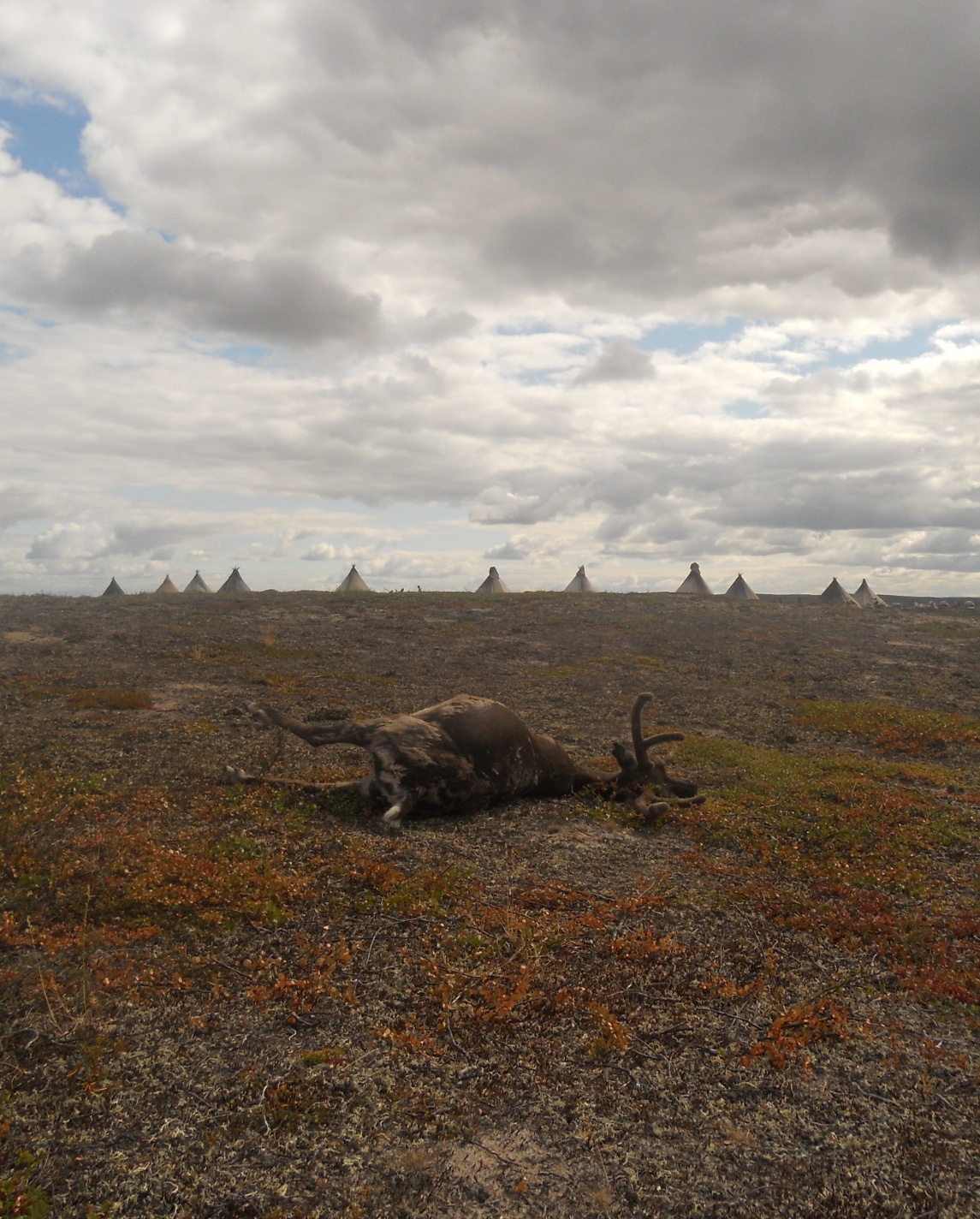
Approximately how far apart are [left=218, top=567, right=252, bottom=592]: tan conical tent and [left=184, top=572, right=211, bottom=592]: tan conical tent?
3.84 feet

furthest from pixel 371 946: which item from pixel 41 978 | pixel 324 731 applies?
pixel 324 731

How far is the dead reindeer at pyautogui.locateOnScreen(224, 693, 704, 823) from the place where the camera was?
11336 millimetres

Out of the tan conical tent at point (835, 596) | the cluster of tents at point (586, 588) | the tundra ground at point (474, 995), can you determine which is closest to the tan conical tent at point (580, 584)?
the cluster of tents at point (586, 588)

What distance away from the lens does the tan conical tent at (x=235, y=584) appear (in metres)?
49.6

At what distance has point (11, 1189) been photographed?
4.55 m

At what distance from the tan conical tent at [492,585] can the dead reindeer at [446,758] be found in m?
37.9

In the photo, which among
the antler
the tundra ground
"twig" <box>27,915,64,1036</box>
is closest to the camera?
the tundra ground

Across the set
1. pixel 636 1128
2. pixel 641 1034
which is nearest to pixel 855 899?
pixel 641 1034

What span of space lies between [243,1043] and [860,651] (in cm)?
3246

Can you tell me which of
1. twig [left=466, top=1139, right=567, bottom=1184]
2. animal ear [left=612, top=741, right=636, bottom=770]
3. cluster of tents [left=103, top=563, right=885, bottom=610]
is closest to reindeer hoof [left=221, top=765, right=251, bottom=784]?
animal ear [left=612, top=741, right=636, bottom=770]

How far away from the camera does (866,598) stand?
5503cm

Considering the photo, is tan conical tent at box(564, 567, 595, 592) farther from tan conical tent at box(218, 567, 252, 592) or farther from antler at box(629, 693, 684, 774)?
antler at box(629, 693, 684, 774)

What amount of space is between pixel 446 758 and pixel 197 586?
144 feet

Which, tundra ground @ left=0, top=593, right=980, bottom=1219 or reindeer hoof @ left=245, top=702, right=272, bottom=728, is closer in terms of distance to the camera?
tundra ground @ left=0, top=593, right=980, bottom=1219
